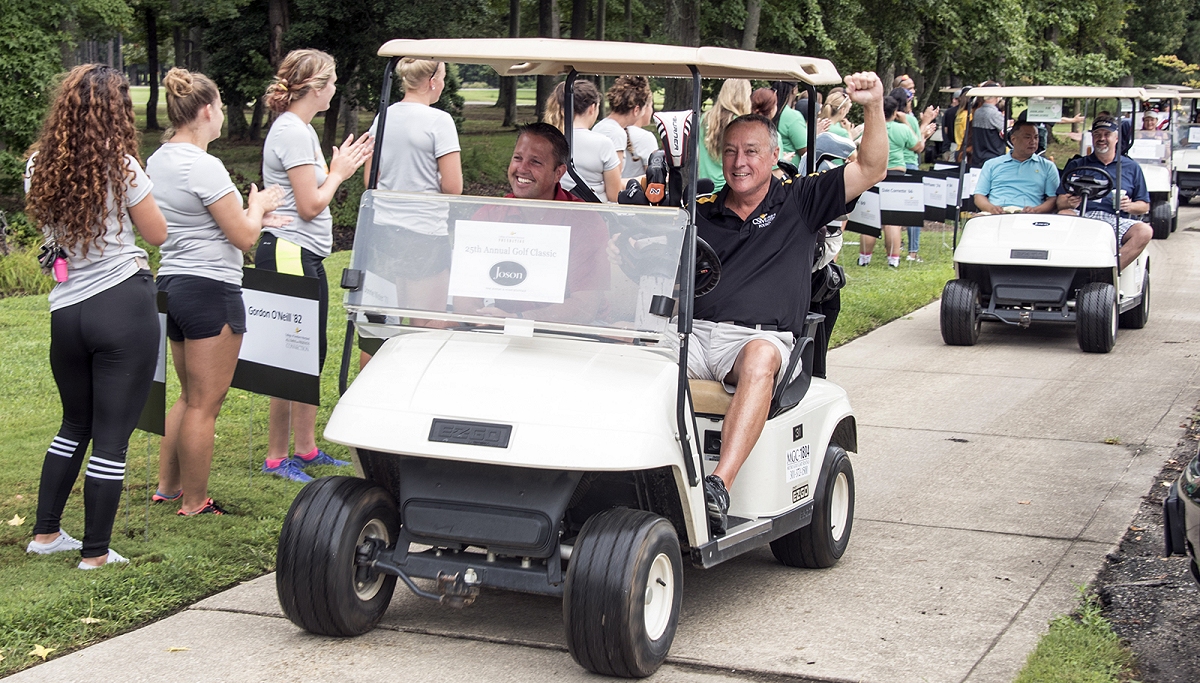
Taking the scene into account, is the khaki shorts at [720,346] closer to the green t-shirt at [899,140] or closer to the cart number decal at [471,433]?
the cart number decal at [471,433]

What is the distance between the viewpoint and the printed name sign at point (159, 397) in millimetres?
4680

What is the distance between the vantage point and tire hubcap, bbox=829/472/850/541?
15.1ft

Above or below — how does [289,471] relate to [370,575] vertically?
below

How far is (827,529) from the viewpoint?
14.7 feet

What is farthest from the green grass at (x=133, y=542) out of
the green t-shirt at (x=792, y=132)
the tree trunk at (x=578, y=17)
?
the tree trunk at (x=578, y=17)

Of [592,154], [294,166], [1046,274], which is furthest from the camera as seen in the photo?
[1046,274]

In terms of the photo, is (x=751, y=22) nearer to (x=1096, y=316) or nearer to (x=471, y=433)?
(x=1096, y=316)

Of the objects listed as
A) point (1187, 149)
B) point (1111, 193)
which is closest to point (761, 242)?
point (1111, 193)

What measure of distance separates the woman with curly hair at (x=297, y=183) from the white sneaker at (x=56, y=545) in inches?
43.1

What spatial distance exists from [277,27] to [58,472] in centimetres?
1870

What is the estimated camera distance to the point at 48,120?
4227mm

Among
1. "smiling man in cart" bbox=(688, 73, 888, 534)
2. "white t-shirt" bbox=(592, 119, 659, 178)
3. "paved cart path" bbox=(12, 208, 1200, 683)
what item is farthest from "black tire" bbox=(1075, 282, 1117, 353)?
"smiling man in cart" bbox=(688, 73, 888, 534)

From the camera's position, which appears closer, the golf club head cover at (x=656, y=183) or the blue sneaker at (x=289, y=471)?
the golf club head cover at (x=656, y=183)

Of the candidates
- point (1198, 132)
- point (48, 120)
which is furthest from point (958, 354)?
point (1198, 132)
